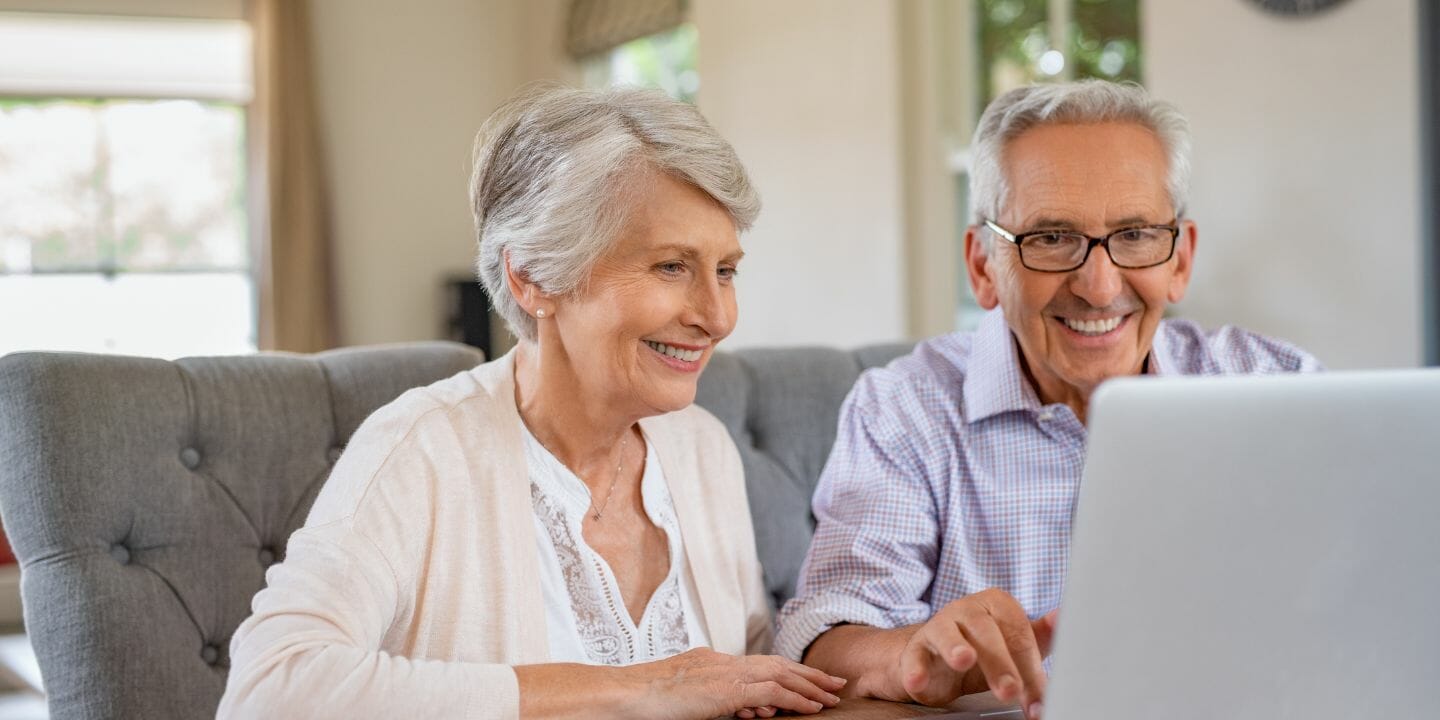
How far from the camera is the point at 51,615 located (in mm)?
1590

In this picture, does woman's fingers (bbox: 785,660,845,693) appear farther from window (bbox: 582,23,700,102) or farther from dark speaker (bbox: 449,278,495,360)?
dark speaker (bbox: 449,278,495,360)

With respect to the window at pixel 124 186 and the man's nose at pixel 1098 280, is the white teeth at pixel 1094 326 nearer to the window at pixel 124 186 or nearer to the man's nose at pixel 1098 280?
the man's nose at pixel 1098 280

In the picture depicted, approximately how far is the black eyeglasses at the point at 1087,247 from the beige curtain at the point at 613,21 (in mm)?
5761

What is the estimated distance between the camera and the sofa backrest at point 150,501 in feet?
5.22

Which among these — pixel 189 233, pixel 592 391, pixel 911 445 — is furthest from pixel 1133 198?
pixel 189 233

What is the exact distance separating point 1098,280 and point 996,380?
172 mm

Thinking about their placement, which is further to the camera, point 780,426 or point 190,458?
point 780,426

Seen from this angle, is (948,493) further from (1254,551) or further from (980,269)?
(1254,551)

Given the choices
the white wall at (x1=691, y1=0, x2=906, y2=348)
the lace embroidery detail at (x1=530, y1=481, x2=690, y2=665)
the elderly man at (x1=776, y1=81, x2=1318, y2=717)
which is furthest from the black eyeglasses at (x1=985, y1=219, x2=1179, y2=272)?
the white wall at (x1=691, y1=0, x2=906, y2=348)

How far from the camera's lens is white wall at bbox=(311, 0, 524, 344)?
833 cm

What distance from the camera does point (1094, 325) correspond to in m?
1.68

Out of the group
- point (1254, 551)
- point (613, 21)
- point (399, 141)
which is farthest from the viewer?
point (399, 141)

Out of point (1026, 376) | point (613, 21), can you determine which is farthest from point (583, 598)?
point (613, 21)

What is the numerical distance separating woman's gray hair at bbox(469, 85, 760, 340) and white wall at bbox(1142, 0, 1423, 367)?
282 cm
